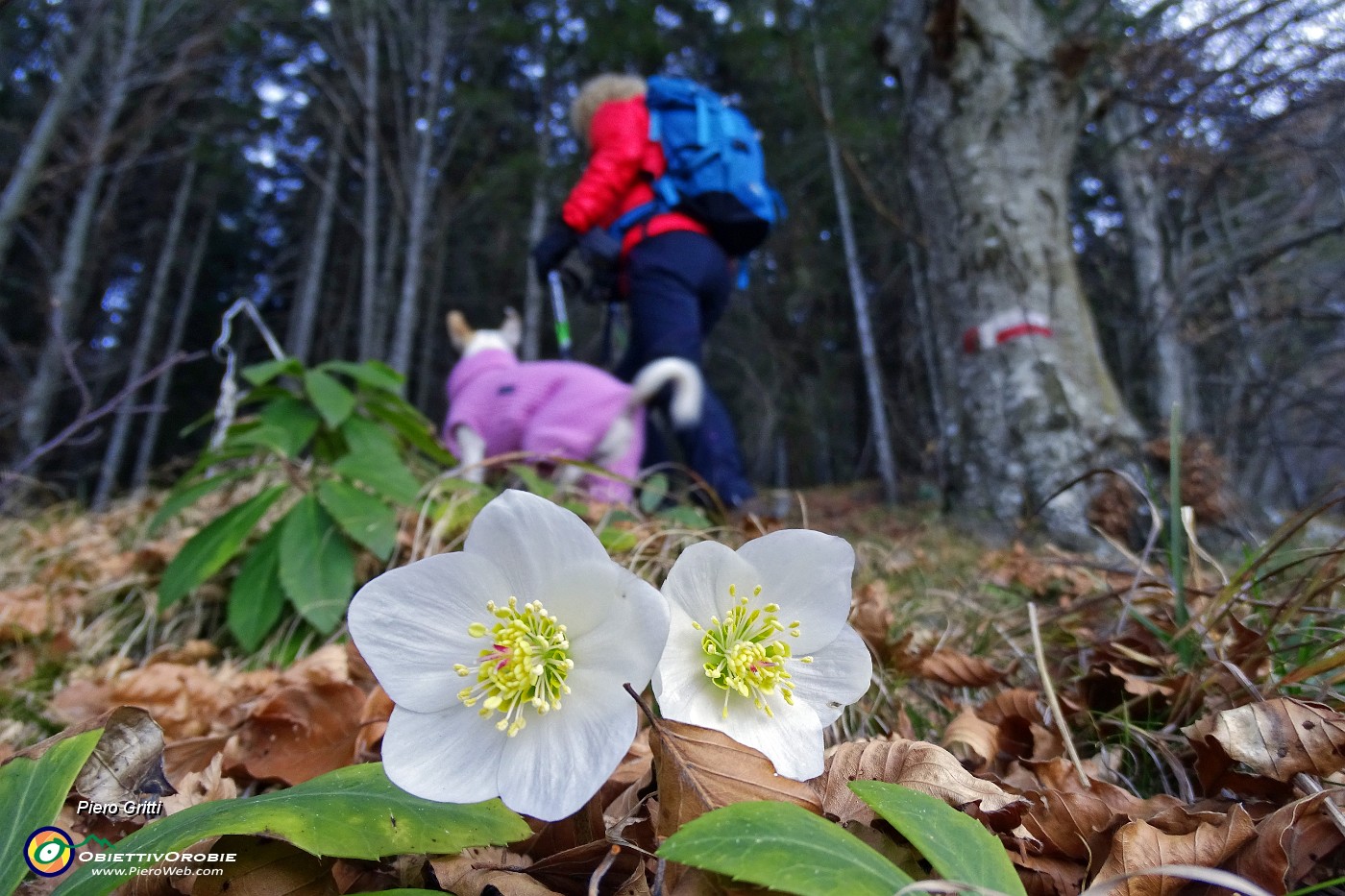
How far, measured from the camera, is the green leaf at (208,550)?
1.61 meters

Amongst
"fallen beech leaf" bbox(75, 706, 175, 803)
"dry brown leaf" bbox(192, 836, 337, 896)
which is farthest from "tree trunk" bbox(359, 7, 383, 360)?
"dry brown leaf" bbox(192, 836, 337, 896)

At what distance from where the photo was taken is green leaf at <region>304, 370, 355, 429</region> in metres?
2.01

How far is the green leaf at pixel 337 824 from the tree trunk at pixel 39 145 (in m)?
5.84

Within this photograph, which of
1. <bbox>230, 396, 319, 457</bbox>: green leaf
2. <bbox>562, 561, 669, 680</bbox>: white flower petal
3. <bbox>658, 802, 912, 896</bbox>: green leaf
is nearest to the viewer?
Result: <bbox>658, 802, 912, 896</bbox>: green leaf

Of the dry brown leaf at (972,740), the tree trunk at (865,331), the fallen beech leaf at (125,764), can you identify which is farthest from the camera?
the tree trunk at (865,331)

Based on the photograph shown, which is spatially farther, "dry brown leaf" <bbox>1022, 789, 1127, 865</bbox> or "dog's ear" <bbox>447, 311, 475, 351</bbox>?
"dog's ear" <bbox>447, 311, 475, 351</bbox>

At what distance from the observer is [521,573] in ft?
1.98

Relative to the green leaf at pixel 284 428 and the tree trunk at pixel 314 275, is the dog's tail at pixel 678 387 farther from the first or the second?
the tree trunk at pixel 314 275

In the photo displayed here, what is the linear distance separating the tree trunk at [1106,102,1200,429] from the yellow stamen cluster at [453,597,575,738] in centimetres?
620

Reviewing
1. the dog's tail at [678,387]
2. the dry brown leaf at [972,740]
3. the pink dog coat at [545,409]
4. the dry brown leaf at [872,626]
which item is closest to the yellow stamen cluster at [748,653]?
the dry brown leaf at [972,740]

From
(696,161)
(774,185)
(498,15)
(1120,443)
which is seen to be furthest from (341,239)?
(1120,443)

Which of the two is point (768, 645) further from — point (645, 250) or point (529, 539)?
point (645, 250)

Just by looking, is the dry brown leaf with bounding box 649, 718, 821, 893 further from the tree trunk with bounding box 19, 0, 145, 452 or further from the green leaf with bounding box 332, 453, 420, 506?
the tree trunk with bounding box 19, 0, 145, 452

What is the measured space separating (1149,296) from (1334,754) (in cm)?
663
